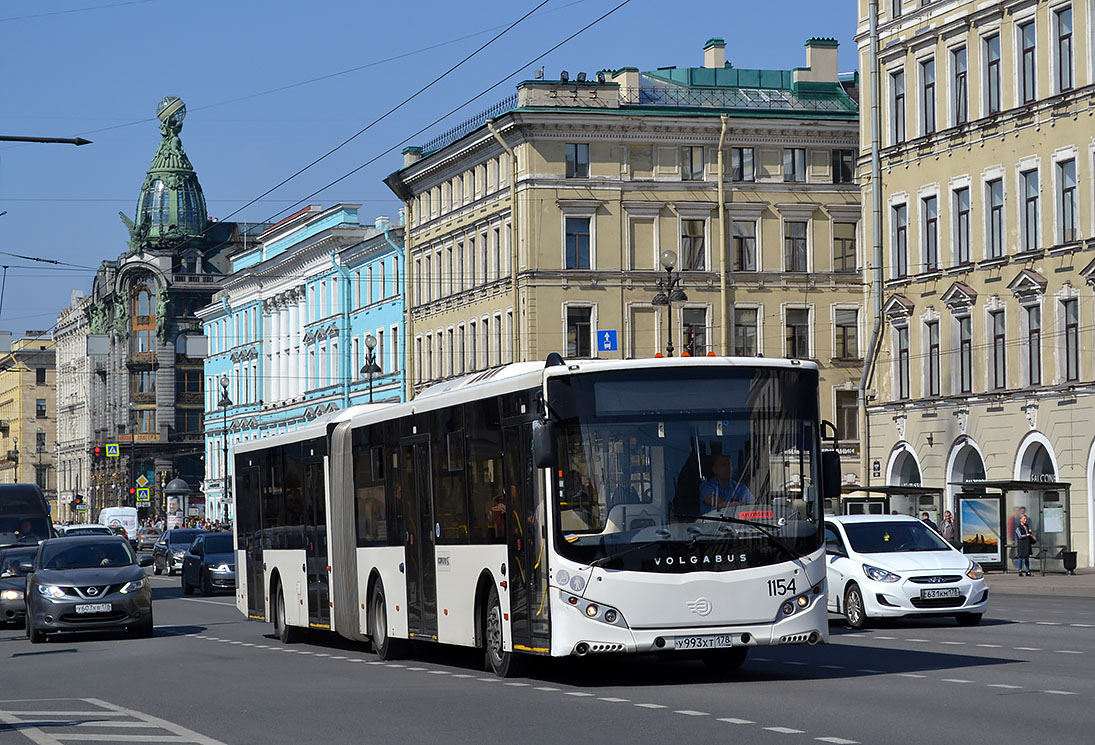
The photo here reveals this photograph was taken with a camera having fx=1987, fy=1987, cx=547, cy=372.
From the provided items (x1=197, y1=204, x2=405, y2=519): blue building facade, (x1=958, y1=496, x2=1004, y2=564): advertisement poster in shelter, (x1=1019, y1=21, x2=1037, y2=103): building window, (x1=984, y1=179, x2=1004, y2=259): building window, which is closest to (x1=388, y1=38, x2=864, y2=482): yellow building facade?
(x1=197, y1=204, x2=405, y2=519): blue building facade

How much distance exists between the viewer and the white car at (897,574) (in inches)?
1026

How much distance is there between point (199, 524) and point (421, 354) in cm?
3668

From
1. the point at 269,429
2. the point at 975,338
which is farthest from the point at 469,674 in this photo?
the point at 269,429

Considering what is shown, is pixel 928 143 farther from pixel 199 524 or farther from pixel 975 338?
pixel 199 524

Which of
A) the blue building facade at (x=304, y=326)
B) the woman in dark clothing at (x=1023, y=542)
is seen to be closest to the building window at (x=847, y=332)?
the blue building facade at (x=304, y=326)

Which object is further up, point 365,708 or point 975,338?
point 975,338

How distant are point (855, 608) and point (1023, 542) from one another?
64.9 ft

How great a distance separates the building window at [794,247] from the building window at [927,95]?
21168 mm

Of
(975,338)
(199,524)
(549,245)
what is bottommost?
(199,524)

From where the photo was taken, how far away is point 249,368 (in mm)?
116125

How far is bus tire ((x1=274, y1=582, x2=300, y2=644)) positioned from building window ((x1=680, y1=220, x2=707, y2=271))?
51090 millimetres

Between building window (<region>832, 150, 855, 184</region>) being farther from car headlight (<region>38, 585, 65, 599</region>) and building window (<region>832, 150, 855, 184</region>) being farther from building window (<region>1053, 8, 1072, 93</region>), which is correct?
car headlight (<region>38, 585, 65, 599</region>)

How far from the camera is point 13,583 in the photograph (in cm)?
3341

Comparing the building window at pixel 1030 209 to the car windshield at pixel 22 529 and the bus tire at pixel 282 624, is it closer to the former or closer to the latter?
the car windshield at pixel 22 529
